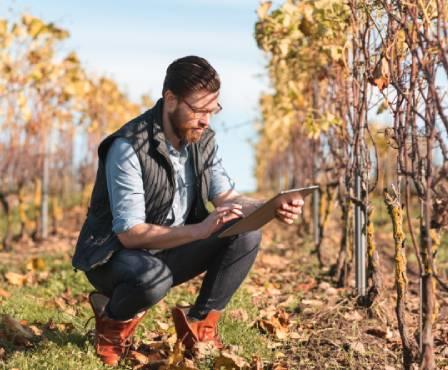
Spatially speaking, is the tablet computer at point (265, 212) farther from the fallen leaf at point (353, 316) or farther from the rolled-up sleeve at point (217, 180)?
the fallen leaf at point (353, 316)

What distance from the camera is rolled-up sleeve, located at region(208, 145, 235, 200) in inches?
164

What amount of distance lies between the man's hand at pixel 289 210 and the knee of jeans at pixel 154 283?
0.60m

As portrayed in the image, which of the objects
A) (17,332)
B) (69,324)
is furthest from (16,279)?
(17,332)

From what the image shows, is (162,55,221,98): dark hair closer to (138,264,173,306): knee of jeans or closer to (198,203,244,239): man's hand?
(198,203,244,239): man's hand

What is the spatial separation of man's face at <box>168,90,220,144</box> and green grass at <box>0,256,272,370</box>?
3.53 feet

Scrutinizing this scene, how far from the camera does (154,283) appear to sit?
3676 mm

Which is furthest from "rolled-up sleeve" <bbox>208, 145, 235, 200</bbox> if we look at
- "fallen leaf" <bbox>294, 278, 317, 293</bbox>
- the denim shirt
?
"fallen leaf" <bbox>294, 278, 317, 293</bbox>

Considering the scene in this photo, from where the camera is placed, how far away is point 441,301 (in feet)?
19.8

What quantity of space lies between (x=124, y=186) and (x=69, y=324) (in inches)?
50.1

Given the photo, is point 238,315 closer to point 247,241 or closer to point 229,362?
point 247,241

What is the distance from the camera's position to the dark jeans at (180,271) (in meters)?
3.70

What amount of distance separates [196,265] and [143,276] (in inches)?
18.6

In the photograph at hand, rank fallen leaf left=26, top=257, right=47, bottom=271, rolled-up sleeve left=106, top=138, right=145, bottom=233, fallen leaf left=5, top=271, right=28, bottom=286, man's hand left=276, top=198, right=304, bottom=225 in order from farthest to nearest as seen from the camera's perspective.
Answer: fallen leaf left=26, top=257, right=47, bottom=271, fallen leaf left=5, top=271, right=28, bottom=286, rolled-up sleeve left=106, top=138, right=145, bottom=233, man's hand left=276, top=198, right=304, bottom=225

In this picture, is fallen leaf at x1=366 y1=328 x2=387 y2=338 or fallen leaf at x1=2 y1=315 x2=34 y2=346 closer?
fallen leaf at x1=2 y1=315 x2=34 y2=346
